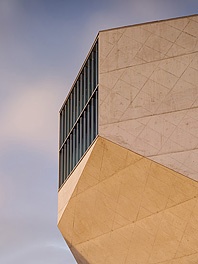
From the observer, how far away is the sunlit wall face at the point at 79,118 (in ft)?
92.2

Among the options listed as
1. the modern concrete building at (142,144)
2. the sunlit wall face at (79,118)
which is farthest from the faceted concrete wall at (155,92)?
the sunlit wall face at (79,118)

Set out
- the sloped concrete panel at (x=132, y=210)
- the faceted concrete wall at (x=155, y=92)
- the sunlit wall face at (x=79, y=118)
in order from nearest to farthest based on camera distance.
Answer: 1. the faceted concrete wall at (x=155, y=92)
2. the sloped concrete panel at (x=132, y=210)
3. the sunlit wall face at (x=79, y=118)

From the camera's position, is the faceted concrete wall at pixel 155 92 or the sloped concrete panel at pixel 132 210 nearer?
the faceted concrete wall at pixel 155 92

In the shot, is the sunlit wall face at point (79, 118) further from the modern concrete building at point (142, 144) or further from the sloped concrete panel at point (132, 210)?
the sloped concrete panel at point (132, 210)

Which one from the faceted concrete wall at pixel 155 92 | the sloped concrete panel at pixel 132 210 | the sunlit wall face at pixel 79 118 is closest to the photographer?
the faceted concrete wall at pixel 155 92

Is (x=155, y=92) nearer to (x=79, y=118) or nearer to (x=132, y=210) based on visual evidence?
(x=132, y=210)

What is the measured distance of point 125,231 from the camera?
28250mm

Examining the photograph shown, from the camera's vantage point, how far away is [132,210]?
90.1 feet

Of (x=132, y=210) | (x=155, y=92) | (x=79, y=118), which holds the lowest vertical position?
(x=132, y=210)

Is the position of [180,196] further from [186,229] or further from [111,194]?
[111,194]

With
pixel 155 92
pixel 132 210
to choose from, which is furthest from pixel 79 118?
pixel 155 92

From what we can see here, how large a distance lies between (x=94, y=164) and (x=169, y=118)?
370cm

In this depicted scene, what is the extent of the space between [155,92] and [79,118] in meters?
5.25

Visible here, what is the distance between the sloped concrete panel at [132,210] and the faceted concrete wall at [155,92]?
637 millimetres
